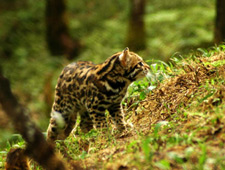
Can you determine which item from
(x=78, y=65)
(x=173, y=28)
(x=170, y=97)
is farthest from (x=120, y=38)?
(x=170, y=97)

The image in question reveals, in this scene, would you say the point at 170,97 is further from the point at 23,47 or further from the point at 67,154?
the point at 23,47

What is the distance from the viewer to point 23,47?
1886 cm

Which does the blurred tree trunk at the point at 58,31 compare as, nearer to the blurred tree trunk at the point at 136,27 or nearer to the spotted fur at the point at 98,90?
the blurred tree trunk at the point at 136,27

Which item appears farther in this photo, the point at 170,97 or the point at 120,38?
the point at 120,38

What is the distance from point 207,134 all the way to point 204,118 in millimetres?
336

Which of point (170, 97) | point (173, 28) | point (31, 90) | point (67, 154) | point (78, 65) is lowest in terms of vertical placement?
point (67, 154)

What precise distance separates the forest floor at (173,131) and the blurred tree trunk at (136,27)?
953 cm

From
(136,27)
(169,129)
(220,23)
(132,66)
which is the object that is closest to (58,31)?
(136,27)

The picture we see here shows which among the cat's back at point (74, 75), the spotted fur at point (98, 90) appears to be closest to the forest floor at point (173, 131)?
the spotted fur at point (98, 90)

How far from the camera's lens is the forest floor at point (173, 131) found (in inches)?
147

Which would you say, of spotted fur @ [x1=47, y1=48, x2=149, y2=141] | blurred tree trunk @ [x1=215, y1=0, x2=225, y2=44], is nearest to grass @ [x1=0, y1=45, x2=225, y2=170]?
spotted fur @ [x1=47, y1=48, x2=149, y2=141]

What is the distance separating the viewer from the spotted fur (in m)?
6.26

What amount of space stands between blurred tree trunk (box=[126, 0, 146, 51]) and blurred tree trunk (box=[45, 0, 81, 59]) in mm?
3095

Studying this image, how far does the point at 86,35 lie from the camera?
19.5 metres
